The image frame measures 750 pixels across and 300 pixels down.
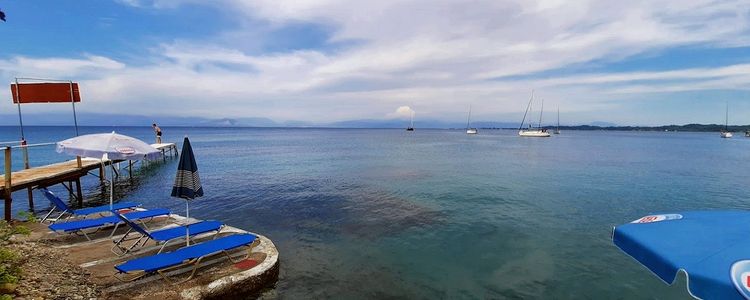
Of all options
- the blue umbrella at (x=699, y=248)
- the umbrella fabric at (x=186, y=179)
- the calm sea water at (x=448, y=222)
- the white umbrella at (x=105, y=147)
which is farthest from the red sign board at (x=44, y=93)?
the blue umbrella at (x=699, y=248)

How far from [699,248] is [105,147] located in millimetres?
12133

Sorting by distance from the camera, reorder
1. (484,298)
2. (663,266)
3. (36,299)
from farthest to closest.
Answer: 1. (484,298)
2. (36,299)
3. (663,266)

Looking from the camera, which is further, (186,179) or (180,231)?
(180,231)

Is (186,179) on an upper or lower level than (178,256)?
upper

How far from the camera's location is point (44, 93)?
613 inches

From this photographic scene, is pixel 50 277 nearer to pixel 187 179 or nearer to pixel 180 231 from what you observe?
pixel 180 231

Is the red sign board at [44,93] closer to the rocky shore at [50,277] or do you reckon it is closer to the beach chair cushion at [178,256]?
the rocky shore at [50,277]

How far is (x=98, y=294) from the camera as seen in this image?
6.48m

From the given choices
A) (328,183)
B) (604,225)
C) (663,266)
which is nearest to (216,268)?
(663,266)

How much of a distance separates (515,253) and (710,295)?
8.25 m

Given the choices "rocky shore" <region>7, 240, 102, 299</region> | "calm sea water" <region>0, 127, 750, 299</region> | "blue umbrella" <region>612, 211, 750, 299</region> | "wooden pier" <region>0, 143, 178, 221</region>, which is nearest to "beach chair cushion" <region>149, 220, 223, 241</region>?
"rocky shore" <region>7, 240, 102, 299</region>

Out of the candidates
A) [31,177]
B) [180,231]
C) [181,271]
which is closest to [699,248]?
[181,271]

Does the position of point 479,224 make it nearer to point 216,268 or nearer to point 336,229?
point 336,229

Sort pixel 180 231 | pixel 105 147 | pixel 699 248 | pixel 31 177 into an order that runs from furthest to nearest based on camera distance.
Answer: pixel 31 177 → pixel 105 147 → pixel 180 231 → pixel 699 248
